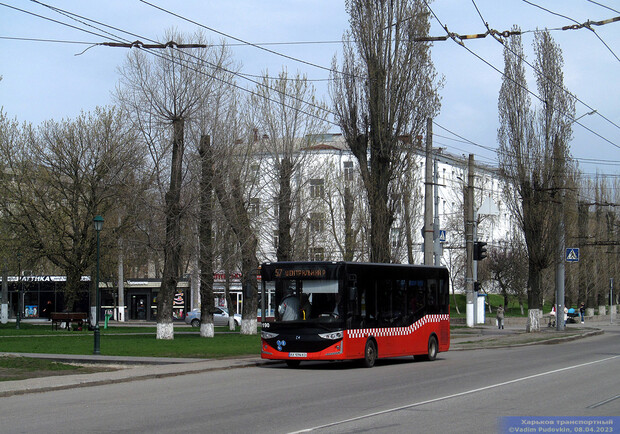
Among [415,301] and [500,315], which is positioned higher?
[415,301]

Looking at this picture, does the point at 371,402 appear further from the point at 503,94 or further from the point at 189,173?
the point at 503,94

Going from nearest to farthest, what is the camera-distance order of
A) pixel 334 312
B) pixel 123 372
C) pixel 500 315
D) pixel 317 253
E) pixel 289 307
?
pixel 123 372, pixel 334 312, pixel 289 307, pixel 317 253, pixel 500 315

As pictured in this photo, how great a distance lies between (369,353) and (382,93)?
13.7m

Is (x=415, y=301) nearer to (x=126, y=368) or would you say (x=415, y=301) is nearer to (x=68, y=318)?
(x=126, y=368)

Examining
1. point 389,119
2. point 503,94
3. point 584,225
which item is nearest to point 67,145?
point 389,119

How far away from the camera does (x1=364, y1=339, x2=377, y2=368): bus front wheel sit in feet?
71.7

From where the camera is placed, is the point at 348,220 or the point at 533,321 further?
the point at 348,220

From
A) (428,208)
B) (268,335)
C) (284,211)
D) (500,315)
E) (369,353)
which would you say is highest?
(284,211)

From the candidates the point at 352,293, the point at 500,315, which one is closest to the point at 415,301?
the point at 352,293

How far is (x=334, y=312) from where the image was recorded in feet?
69.1

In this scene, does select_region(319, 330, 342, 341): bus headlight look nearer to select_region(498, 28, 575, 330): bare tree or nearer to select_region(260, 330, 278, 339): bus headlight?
select_region(260, 330, 278, 339): bus headlight

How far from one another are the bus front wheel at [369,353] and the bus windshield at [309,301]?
152 centimetres

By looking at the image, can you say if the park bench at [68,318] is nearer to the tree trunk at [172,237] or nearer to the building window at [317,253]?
the tree trunk at [172,237]

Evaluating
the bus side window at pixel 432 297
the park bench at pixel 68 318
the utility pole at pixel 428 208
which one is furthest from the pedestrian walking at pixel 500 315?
the park bench at pixel 68 318
